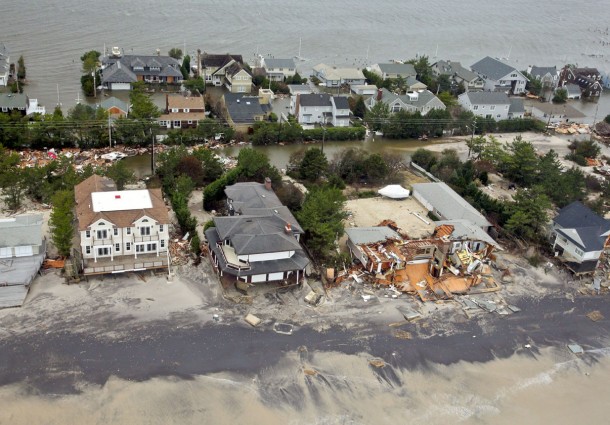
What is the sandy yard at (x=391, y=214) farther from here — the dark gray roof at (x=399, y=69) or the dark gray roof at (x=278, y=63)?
the dark gray roof at (x=399, y=69)

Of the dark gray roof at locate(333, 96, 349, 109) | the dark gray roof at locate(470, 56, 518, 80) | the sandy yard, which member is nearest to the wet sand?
the sandy yard

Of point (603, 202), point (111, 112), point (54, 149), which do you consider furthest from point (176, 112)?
point (603, 202)

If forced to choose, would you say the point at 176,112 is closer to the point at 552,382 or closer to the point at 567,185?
the point at 567,185

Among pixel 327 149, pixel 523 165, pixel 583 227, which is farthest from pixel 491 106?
pixel 583 227

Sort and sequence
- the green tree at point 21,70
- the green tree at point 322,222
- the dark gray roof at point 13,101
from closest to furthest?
the green tree at point 322,222, the dark gray roof at point 13,101, the green tree at point 21,70

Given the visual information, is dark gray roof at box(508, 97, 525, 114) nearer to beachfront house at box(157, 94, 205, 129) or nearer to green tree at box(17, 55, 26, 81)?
beachfront house at box(157, 94, 205, 129)

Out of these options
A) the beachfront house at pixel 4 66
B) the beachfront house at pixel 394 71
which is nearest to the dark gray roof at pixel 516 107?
the beachfront house at pixel 394 71
